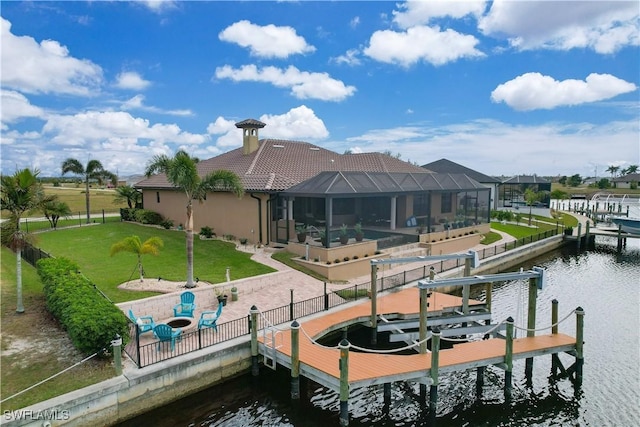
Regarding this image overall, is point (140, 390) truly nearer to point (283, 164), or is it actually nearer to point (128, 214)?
point (283, 164)

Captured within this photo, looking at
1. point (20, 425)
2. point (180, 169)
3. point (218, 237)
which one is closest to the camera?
point (20, 425)

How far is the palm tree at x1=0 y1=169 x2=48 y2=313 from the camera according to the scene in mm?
→ 12961

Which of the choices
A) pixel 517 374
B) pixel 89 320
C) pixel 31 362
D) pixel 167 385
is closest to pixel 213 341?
pixel 167 385

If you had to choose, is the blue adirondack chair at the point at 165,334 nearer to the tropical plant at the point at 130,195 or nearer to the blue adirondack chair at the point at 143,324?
the blue adirondack chair at the point at 143,324

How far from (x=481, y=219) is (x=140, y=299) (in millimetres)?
25860

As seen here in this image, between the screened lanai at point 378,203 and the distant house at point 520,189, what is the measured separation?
2087 cm

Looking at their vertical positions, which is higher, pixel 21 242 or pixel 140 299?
pixel 21 242

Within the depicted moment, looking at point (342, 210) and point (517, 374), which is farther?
point (342, 210)

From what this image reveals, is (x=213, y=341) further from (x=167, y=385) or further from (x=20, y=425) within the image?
(x=20, y=425)

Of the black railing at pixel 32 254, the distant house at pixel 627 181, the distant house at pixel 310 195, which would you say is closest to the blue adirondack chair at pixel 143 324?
the black railing at pixel 32 254

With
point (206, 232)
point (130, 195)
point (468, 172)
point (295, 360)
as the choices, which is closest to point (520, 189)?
point (468, 172)

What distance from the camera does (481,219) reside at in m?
31.9

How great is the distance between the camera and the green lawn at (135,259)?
55.7ft

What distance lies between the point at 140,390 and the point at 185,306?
3832 mm
